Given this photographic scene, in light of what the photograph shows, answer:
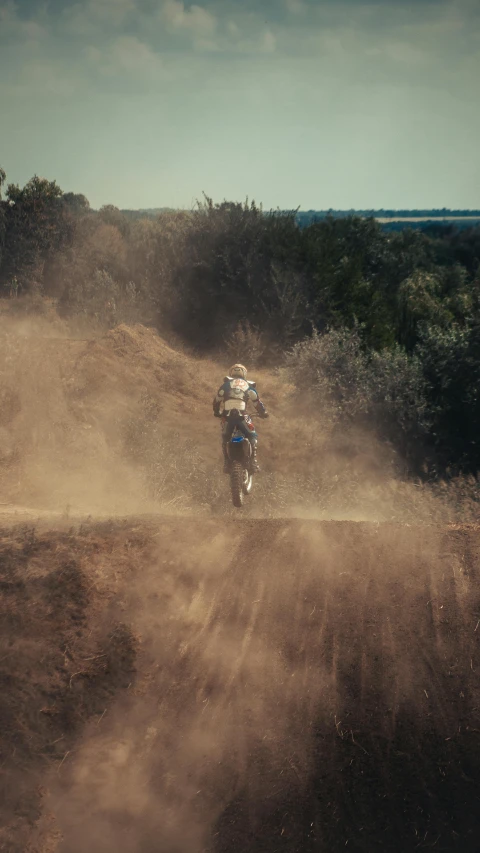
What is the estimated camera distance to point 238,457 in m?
10.4

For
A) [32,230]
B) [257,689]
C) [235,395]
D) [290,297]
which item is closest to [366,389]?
[235,395]

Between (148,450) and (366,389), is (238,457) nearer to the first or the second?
(148,450)

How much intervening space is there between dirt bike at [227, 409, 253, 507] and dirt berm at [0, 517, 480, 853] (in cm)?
243

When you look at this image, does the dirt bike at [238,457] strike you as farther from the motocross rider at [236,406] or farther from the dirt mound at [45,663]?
the dirt mound at [45,663]

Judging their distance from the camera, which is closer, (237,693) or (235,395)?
(237,693)

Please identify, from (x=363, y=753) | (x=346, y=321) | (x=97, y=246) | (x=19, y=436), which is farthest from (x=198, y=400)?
(x=97, y=246)

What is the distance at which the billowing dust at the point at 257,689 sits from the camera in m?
4.95

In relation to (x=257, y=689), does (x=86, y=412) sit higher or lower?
higher

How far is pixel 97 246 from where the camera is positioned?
3177 cm

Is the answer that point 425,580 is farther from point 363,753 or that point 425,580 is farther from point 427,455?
point 427,455

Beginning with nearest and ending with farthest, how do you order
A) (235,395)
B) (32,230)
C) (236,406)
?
1. (236,406)
2. (235,395)
3. (32,230)

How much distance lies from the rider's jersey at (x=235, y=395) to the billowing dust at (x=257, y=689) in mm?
2493

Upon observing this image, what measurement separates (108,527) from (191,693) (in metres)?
2.71

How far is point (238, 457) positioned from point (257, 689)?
189 inches
